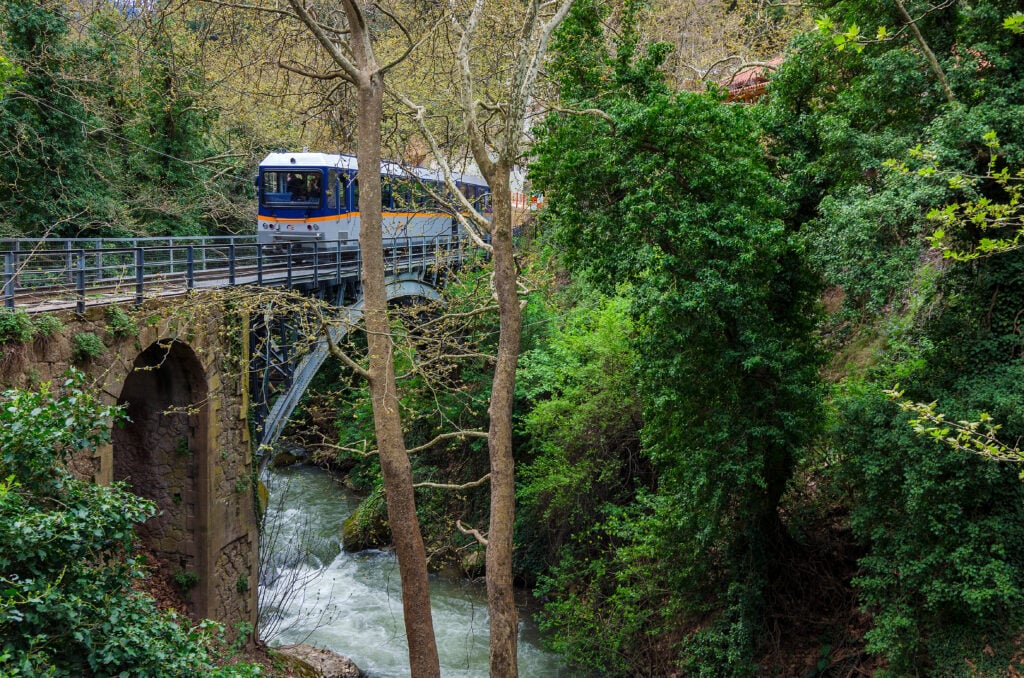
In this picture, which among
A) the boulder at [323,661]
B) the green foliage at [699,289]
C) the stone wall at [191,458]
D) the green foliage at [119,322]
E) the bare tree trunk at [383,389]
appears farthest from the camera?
the boulder at [323,661]

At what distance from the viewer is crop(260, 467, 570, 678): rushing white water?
13.2 m

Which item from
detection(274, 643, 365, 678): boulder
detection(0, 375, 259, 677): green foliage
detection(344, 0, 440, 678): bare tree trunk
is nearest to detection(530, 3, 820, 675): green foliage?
detection(344, 0, 440, 678): bare tree trunk

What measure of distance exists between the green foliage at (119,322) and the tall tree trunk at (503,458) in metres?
4.75

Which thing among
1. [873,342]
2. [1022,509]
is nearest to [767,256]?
[1022,509]

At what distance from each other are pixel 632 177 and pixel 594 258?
113 cm

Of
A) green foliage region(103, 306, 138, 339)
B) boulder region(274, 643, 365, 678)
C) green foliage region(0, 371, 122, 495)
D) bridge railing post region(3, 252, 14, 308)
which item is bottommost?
boulder region(274, 643, 365, 678)

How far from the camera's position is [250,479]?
12.9 metres

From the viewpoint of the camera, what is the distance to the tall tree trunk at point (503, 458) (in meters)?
8.14

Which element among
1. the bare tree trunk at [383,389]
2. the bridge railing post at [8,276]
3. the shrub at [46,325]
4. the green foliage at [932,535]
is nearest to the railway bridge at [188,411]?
the shrub at [46,325]

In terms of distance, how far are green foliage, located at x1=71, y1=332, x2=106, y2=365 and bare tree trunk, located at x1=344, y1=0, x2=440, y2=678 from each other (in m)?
3.38

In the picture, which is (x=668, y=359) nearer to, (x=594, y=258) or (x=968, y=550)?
(x=594, y=258)

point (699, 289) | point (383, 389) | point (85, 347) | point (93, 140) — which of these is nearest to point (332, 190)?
point (93, 140)

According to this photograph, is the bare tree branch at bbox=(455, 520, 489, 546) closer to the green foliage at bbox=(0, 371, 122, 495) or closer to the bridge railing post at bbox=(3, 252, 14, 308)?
the green foliage at bbox=(0, 371, 122, 495)

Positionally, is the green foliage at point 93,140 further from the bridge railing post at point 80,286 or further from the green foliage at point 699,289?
the green foliage at point 699,289
